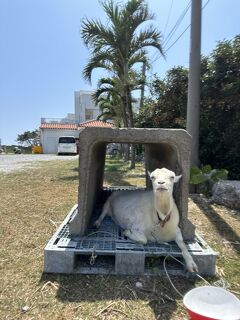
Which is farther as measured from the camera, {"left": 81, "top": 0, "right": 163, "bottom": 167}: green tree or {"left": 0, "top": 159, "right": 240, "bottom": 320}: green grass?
{"left": 81, "top": 0, "right": 163, "bottom": 167}: green tree

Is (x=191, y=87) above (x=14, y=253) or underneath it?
above

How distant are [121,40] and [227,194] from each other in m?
7.25

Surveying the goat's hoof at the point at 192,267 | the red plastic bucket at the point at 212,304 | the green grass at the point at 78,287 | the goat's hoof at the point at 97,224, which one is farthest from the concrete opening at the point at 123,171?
the red plastic bucket at the point at 212,304

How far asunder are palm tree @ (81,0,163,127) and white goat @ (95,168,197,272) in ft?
27.5

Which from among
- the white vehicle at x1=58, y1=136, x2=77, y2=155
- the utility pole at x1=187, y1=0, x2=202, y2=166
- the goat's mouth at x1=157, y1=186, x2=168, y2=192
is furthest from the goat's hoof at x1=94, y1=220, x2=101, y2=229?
the white vehicle at x1=58, y1=136, x2=77, y2=155

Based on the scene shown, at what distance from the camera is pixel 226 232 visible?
470cm

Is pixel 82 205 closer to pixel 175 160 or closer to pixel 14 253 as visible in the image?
pixel 14 253

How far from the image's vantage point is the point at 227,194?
20.2ft

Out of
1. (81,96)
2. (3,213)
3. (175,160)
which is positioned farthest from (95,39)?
(81,96)

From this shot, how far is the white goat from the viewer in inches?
128

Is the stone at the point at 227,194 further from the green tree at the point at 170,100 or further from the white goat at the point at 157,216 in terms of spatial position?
the green tree at the point at 170,100

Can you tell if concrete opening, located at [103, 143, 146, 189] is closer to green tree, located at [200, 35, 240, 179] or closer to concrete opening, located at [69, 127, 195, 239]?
green tree, located at [200, 35, 240, 179]

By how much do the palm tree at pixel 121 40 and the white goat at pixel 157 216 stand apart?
840 cm

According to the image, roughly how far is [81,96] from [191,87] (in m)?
42.7
